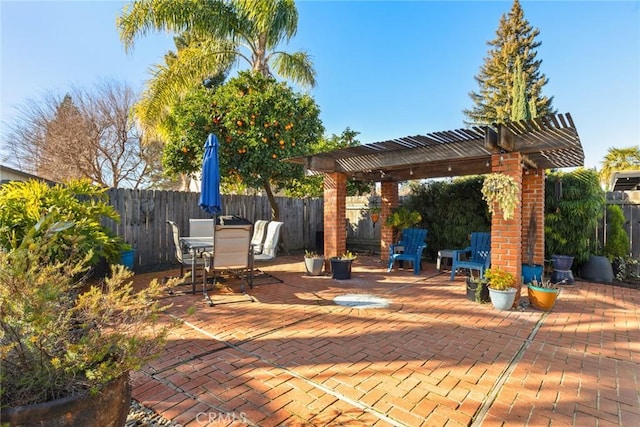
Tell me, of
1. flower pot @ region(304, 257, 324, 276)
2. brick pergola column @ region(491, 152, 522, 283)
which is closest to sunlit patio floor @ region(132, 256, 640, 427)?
brick pergola column @ region(491, 152, 522, 283)

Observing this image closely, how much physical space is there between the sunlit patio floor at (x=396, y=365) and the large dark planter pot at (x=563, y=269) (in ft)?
3.73

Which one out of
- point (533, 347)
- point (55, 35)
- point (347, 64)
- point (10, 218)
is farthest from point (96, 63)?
point (533, 347)

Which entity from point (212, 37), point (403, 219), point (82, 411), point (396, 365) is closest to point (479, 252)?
point (403, 219)

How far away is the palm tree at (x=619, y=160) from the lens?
44.7 feet

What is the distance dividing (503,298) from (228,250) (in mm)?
3873

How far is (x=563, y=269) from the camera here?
5.71 meters

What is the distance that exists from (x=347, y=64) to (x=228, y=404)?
10.6 m

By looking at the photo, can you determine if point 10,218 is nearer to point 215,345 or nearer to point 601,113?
point 215,345

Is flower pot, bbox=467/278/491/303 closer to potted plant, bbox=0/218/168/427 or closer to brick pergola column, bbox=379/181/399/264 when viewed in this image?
brick pergola column, bbox=379/181/399/264

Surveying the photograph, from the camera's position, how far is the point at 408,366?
2.60 m

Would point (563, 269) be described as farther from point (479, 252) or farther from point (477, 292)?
point (477, 292)

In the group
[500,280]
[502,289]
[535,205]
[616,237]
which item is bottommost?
[502,289]

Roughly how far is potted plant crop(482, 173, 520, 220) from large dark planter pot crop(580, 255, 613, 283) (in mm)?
3191

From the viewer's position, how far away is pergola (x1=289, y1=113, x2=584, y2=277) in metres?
4.18
